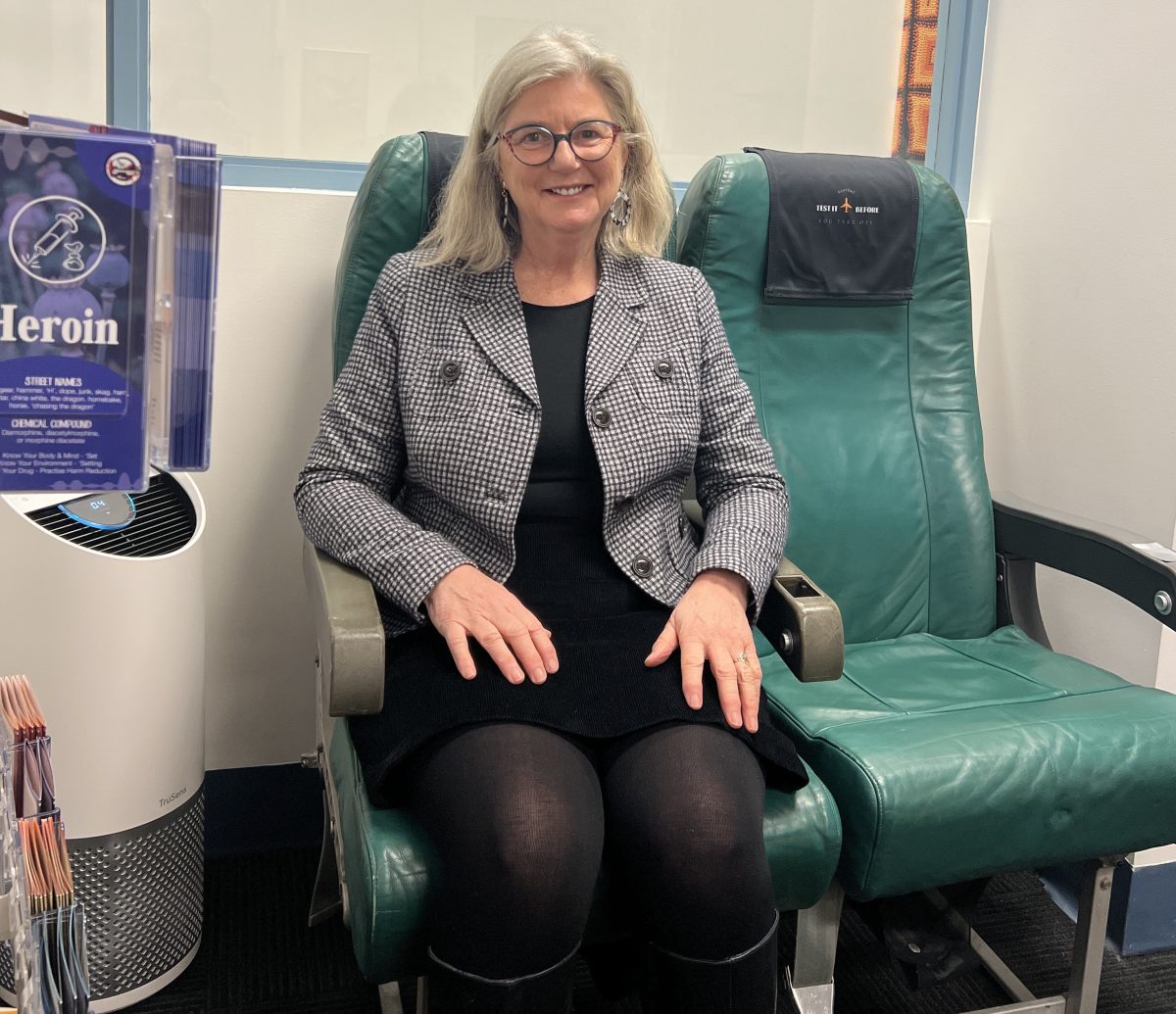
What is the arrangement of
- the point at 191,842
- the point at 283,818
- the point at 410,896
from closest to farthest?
the point at 410,896, the point at 191,842, the point at 283,818

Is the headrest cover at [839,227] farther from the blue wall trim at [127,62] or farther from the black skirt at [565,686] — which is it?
the blue wall trim at [127,62]

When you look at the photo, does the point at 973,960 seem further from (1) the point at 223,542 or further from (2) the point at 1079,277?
(1) the point at 223,542

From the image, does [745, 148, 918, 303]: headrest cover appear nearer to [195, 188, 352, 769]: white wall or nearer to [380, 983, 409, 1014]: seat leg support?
[195, 188, 352, 769]: white wall

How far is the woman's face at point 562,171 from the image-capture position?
1.44 metres

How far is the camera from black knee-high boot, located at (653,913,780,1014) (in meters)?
1.12

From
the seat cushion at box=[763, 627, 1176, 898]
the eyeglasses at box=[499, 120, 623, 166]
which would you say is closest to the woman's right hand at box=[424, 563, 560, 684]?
the seat cushion at box=[763, 627, 1176, 898]

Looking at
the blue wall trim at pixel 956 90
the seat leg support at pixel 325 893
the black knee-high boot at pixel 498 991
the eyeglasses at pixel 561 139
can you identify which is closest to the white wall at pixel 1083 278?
the blue wall trim at pixel 956 90

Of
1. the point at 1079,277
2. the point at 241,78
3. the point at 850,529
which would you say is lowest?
the point at 850,529

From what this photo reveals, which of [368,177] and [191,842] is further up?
[368,177]

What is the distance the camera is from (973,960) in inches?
58.8

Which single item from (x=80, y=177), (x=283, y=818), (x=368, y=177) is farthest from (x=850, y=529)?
(x=80, y=177)

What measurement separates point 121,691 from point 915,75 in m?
1.80

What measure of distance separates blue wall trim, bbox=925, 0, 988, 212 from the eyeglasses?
37.9 inches

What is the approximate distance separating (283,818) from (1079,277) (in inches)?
64.7
